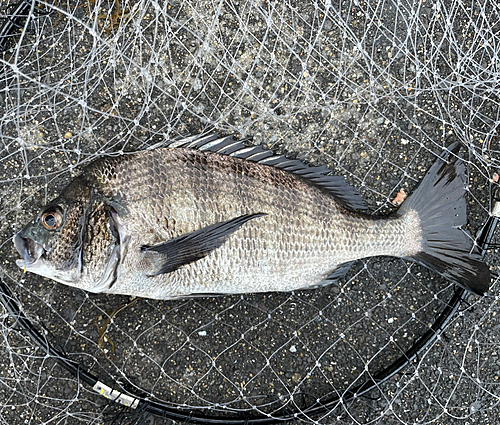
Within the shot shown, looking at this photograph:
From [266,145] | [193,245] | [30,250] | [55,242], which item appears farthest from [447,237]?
[30,250]

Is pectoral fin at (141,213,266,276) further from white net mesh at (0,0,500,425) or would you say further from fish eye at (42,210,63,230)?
white net mesh at (0,0,500,425)

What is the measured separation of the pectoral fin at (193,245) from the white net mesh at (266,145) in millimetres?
511

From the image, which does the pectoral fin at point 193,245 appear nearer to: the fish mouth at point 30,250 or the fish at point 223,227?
the fish at point 223,227

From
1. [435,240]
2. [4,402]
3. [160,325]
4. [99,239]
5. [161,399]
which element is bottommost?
[4,402]

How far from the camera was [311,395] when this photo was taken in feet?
6.79

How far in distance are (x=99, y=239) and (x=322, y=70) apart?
1501 mm

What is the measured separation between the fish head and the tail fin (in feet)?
5.22

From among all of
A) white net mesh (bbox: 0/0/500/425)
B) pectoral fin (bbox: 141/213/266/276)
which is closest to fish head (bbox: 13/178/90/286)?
pectoral fin (bbox: 141/213/266/276)

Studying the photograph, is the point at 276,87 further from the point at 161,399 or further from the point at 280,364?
the point at 161,399

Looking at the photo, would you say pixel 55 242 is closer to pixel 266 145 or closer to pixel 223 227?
pixel 223 227

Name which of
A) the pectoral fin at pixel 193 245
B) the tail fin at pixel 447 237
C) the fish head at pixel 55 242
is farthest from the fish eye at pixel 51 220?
the tail fin at pixel 447 237

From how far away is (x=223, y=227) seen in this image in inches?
63.8

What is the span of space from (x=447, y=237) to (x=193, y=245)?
1301 mm

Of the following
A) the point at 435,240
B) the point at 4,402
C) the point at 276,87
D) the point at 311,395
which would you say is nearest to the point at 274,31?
the point at 276,87
